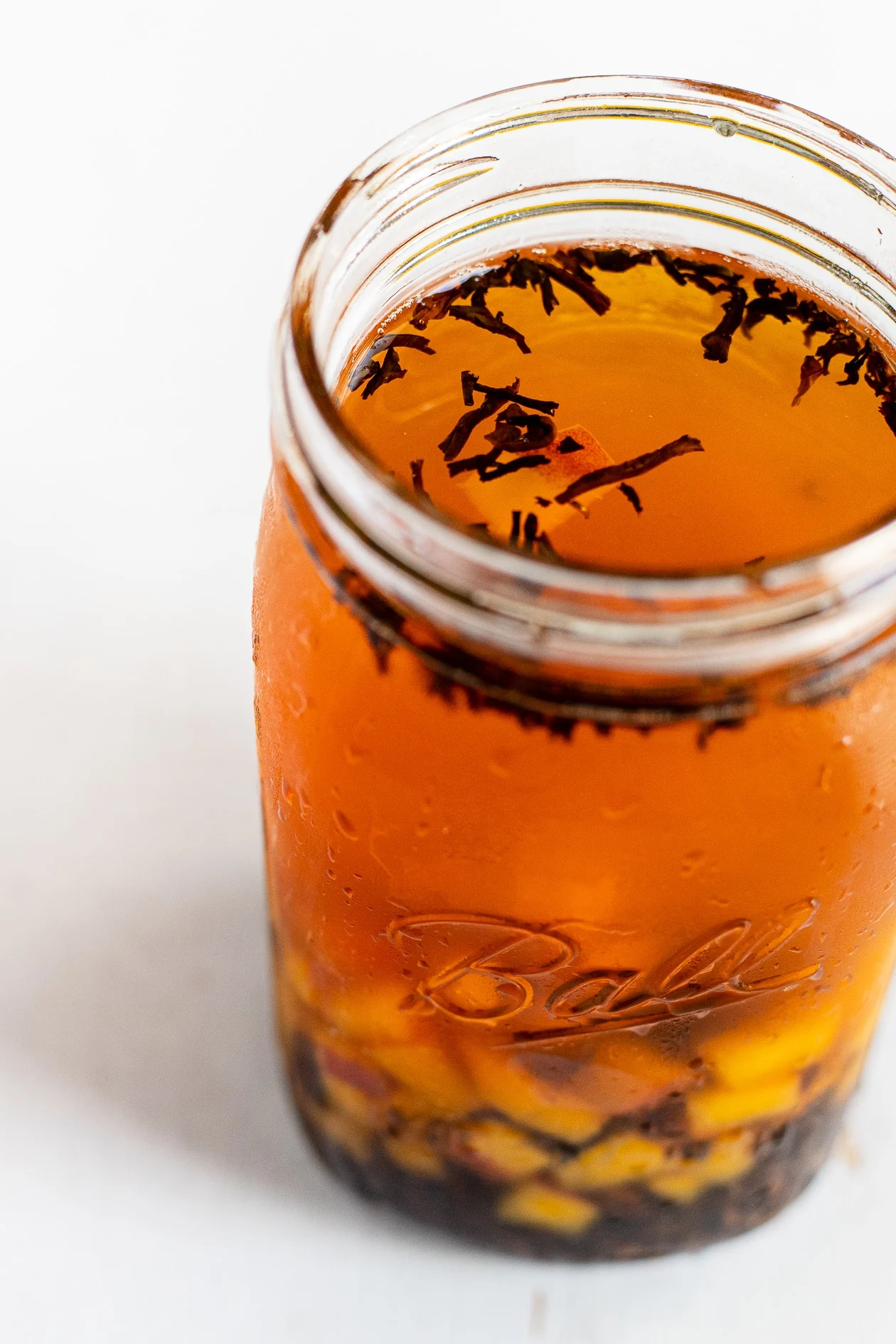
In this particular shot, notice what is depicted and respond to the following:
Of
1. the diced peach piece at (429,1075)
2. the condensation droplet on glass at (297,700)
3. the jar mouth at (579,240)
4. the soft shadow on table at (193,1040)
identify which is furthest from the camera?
the soft shadow on table at (193,1040)

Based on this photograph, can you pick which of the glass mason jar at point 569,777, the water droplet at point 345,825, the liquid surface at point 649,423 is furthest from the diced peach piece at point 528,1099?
the liquid surface at point 649,423

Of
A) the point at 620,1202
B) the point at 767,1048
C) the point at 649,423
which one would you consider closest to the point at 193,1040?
the point at 620,1202

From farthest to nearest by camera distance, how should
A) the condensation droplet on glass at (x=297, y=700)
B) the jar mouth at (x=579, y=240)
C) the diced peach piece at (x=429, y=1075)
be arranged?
the diced peach piece at (x=429, y=1075) → the condensation droplet on glass at (x=297, y=700) → the jar mouth at (x=579, y=240)

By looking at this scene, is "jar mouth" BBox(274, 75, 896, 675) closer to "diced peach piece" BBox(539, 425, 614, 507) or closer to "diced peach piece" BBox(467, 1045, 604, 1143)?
"diced peach piece" BBox(539, 425, 614, 507)

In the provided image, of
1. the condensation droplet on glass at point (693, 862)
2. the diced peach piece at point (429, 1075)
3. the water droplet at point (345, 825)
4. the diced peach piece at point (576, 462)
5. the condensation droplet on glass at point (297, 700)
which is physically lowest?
the diced peach piece at point (429, 1075)

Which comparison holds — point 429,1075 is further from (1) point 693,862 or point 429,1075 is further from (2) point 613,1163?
(1) point 693,862

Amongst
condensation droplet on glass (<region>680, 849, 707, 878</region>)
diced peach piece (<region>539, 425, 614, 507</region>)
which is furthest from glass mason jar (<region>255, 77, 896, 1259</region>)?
diced peach piece (<region>539, 425, 614, 507</region>)

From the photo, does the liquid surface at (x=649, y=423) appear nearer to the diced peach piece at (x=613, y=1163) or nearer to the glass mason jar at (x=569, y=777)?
the glass mason jar at (x=569, y=777)
